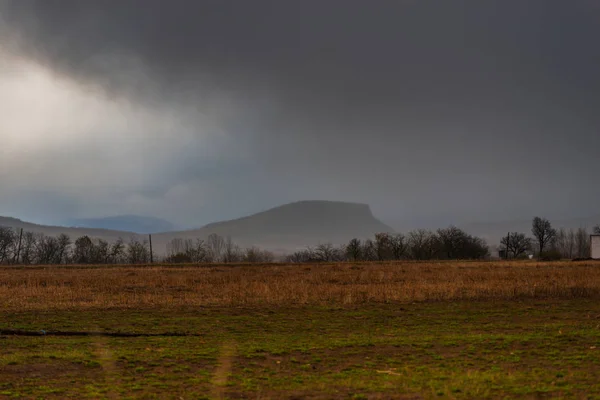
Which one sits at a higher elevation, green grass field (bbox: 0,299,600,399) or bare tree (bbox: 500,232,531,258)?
bare tree (bbox: 500,232,531,258)

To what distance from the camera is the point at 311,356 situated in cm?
1280

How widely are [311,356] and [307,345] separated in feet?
4.80

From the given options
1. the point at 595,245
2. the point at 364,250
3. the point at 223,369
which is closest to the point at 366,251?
the point at 364,250

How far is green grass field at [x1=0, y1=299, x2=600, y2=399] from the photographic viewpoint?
9500 millimetres

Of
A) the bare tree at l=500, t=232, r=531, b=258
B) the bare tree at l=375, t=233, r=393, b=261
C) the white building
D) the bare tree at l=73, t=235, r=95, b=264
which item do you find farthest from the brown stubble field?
the bare tree at l=73, t=235, r=95, b=264

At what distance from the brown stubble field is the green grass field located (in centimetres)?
4

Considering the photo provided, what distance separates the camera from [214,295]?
92.6ft

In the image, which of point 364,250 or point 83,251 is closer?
point 364,250

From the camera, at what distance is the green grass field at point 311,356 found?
9500 millimetres

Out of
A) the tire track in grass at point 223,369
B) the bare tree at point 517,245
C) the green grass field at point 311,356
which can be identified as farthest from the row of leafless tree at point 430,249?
the tire track in grass at point 223,369

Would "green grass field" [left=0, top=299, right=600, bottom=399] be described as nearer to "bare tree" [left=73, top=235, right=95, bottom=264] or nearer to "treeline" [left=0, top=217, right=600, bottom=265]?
"treeline" [left=0, top=217, right=600, bottom=265]

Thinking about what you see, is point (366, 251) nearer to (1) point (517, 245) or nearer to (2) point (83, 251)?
(1) point (517, 245)

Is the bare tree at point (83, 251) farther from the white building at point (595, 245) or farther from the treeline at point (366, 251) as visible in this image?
the white building at point (595, 245)

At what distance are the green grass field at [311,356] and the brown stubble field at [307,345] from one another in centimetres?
4
